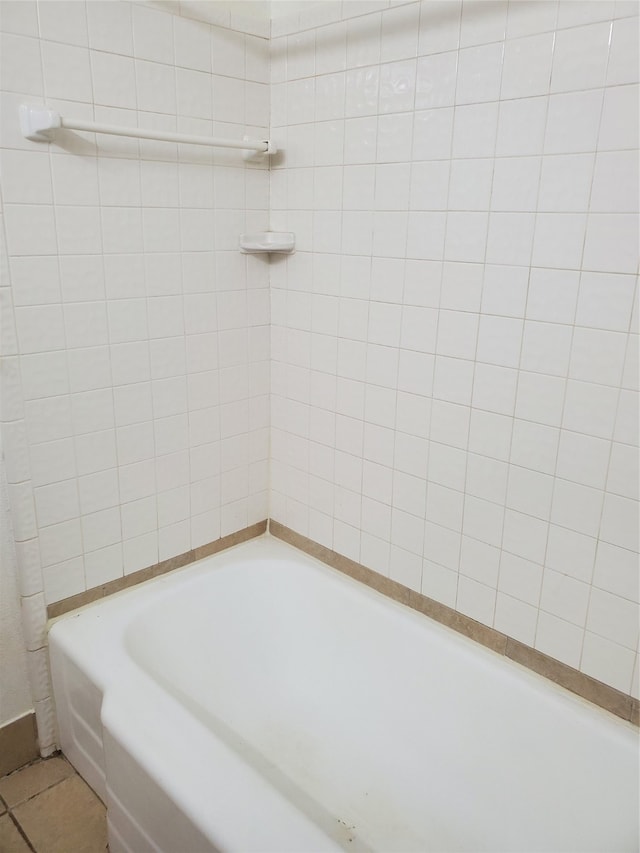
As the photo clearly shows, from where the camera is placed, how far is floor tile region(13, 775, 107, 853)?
1569 millimetres

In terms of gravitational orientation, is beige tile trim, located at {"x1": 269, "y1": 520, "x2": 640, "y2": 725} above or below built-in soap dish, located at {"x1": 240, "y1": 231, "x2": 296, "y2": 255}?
below

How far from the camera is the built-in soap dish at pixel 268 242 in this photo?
1.87 meters

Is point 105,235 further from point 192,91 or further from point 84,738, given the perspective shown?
point 84,738

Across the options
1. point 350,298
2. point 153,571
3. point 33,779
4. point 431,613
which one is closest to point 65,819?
point 33,779

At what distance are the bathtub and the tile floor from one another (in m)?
0.06

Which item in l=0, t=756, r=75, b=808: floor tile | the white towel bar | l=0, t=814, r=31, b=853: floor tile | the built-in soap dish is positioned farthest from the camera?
the built-in soap dish

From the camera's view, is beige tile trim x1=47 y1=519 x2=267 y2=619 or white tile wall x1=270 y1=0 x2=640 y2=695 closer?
white tile wall x1=270 y1=0 x2=640 y2=695

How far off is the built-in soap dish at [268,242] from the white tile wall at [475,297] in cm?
4

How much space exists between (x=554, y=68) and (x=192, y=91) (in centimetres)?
91

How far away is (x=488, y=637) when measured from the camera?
1648 millimetres

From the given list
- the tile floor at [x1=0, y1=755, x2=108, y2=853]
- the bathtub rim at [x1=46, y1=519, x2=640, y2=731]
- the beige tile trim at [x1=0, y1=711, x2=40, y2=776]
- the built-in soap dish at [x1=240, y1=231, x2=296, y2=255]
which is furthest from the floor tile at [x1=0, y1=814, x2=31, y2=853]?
the built-in soap dish at [x1=240, y1=231, x2=296, y2=255]

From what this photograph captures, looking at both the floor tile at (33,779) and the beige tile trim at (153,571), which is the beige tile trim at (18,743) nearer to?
the floor tile at (33,779)

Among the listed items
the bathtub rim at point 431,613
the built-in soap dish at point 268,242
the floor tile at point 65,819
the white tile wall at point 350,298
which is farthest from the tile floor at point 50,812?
the built-in soap dish at point 268,242

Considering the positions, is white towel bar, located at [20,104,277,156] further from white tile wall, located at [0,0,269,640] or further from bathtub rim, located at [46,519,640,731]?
bathtub rim, located at [46,519,640,731]
